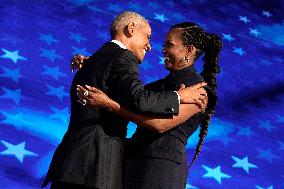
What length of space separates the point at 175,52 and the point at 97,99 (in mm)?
490

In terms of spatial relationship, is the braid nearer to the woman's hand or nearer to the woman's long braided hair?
the woman's long braided hair

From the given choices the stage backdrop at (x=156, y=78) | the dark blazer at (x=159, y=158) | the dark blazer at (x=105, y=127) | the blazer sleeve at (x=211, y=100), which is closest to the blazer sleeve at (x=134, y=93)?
the dark blazer at (x=105, y=127)

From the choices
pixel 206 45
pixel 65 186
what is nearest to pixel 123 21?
pixel 206 45

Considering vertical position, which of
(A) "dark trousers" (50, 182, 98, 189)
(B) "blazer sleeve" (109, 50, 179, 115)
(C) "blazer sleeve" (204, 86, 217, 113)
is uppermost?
(C) "blazer sleeve" (204, 86, 217, 113)

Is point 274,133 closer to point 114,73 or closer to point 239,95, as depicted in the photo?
point 239,95

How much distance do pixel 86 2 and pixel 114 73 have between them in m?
4.17

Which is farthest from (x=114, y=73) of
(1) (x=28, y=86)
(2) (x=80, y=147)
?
(1) (x=28, y=86)

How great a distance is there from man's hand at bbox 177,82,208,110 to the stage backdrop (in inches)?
74.0

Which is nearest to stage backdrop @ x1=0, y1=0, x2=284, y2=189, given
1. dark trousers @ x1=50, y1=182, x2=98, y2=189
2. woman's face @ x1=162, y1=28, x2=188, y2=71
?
dark trousers @ x1=50, y1=182, x2=98, y2=189

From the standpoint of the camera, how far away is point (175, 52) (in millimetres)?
1979

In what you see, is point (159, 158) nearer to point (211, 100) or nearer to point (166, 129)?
point (166, 129)

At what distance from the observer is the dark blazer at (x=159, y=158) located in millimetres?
1694

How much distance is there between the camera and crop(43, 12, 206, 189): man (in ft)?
5.30

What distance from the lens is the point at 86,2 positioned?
569 cm
